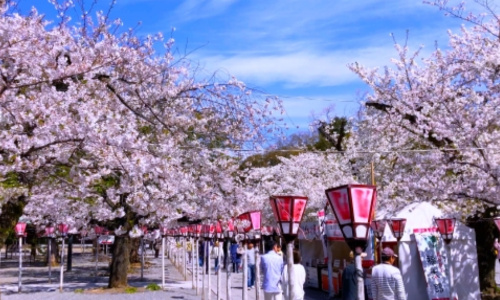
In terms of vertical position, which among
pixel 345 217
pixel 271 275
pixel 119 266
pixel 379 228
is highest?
pixel 345 217

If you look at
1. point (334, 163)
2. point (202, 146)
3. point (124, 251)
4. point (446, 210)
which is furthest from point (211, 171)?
point (334, 163)

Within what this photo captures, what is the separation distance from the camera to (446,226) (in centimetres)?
1304

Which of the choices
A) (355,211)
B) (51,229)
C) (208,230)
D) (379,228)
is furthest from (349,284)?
(51,229)

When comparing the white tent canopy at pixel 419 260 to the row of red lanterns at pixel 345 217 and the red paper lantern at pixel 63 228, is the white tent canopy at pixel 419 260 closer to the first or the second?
the row of red lanterns at pixel 345 217

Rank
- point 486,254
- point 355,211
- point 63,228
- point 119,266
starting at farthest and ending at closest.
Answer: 1. point 63,228
2. point 119,266
3. point 486,254
4. point 355,211

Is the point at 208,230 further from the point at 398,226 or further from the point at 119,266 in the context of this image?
the point at 398,226

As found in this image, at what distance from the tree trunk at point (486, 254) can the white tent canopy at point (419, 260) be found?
51.7 inches

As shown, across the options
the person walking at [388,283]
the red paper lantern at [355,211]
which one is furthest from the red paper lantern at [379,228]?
the red paper lantern at [355,211]

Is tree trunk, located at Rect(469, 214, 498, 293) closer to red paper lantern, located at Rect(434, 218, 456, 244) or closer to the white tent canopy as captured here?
the white tent canopy

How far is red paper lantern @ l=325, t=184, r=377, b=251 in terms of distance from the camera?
614cm

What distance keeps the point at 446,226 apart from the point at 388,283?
5.67m

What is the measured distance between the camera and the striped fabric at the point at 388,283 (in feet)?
26.0

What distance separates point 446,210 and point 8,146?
414 inches

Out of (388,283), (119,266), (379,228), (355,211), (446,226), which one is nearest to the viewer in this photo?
(355,211)
